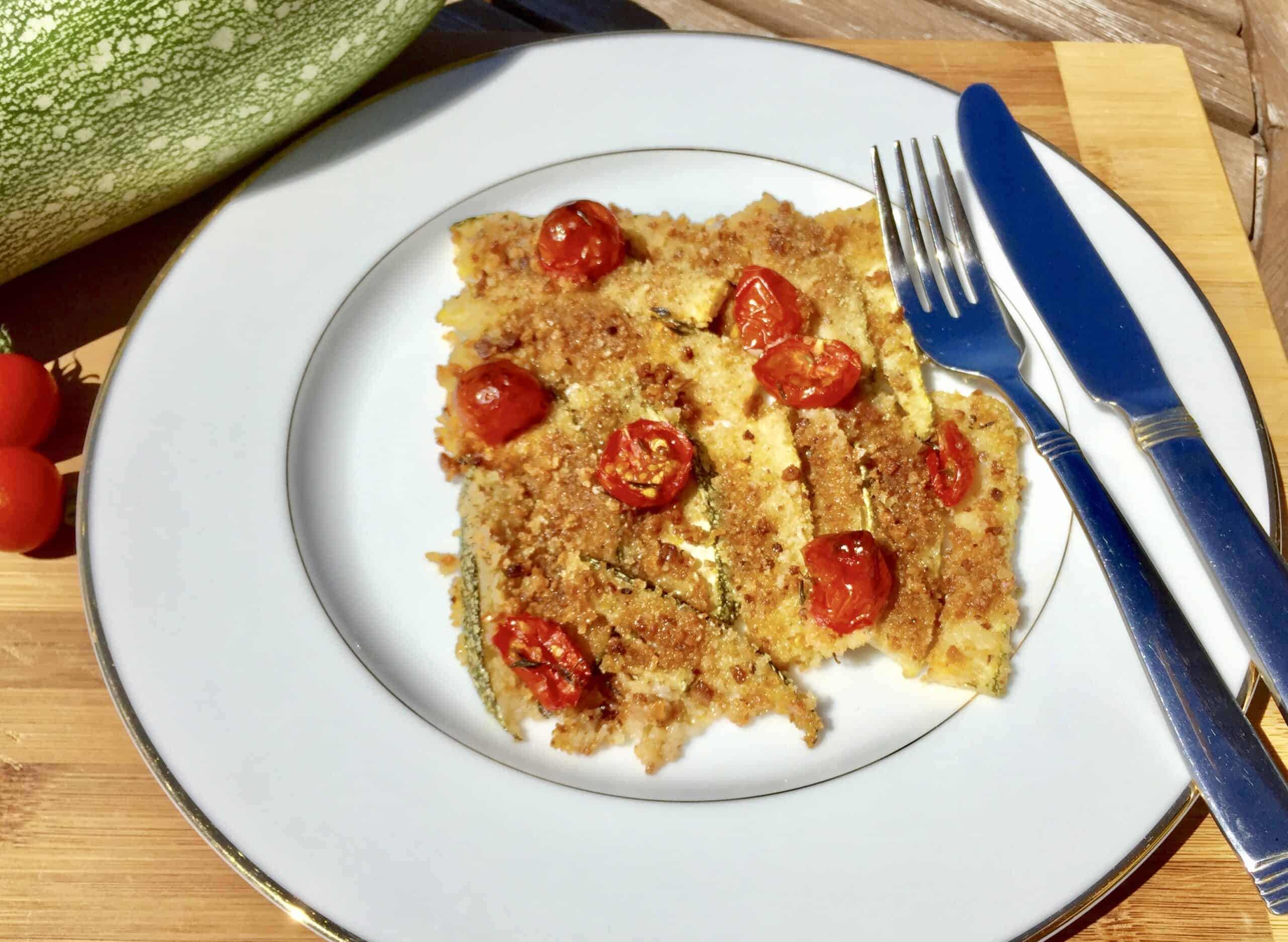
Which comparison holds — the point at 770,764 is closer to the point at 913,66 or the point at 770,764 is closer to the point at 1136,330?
the point at 1136,330

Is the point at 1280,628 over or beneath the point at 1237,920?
over

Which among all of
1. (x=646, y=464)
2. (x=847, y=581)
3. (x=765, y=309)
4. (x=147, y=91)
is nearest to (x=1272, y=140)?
(x=765, y=309)

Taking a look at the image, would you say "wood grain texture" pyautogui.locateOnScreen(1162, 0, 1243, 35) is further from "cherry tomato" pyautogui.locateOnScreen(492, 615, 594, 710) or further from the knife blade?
"cherry tomato" pyautogui.locateOnScreen(492, 615, 594, 710)

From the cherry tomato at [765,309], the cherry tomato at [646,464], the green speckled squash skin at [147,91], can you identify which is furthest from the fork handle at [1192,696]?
the green speckled squash skin at [147,91]

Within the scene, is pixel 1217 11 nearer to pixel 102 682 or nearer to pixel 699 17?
pixel 699 17

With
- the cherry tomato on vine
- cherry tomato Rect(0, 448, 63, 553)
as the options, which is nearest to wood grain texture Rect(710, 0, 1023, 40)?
the cherry tomato on vine

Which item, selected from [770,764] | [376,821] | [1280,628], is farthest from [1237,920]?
[376,821]
